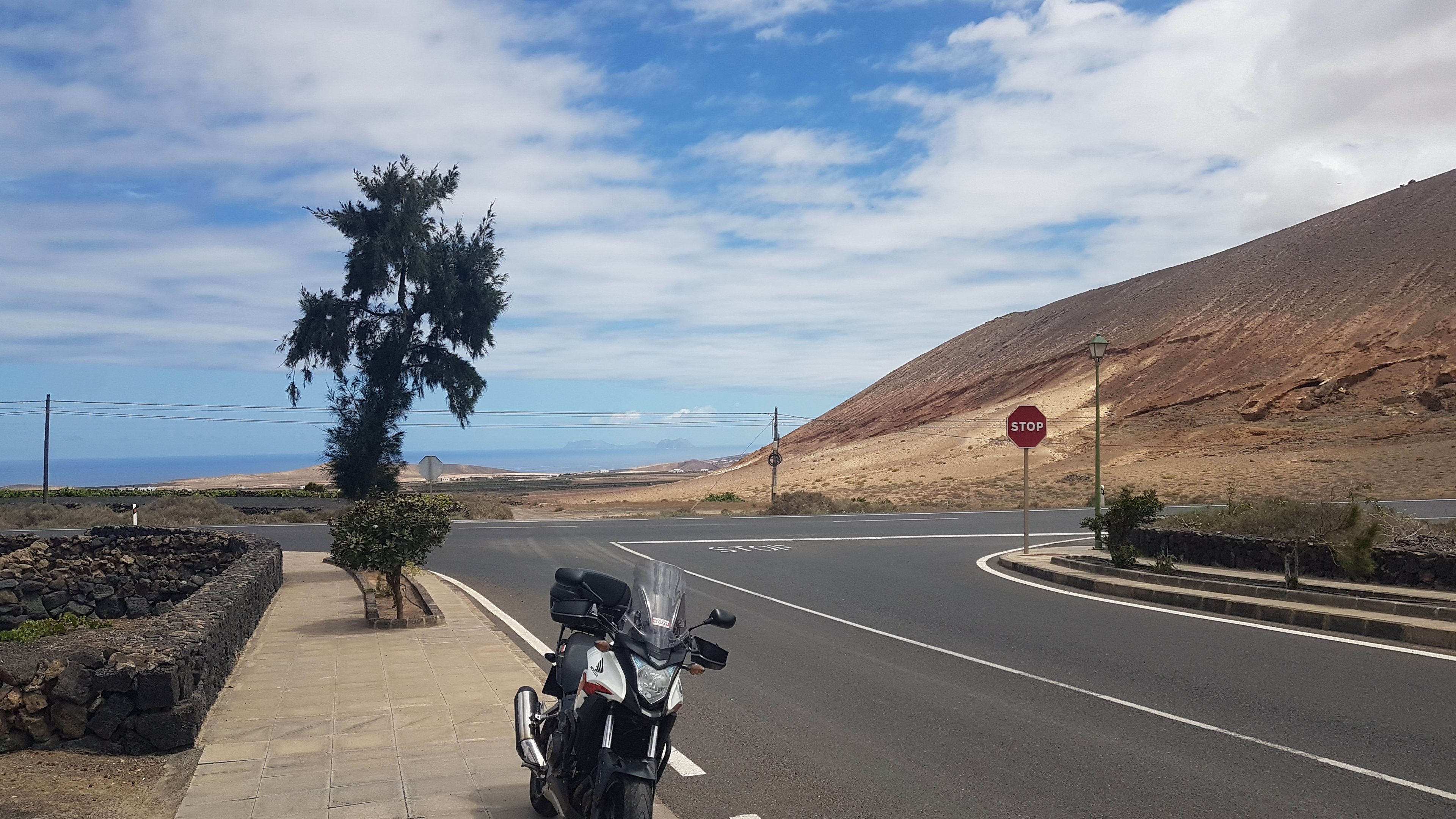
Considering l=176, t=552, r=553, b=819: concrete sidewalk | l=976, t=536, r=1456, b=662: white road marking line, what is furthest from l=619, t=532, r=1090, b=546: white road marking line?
l=176, t=552, r=553, b=819: concrete sidewalk

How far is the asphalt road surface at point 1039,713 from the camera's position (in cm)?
598

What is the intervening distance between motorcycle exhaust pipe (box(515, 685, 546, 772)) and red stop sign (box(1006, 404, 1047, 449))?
16907mm

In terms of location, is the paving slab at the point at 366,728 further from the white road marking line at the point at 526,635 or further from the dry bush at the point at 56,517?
the dry bush at the point at 56,517

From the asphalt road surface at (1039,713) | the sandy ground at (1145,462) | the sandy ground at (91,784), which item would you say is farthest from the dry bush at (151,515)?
the sandy ground at (91,784)

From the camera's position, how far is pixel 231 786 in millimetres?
6012

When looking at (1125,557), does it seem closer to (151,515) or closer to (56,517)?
(151,515)

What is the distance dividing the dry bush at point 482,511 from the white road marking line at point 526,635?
1900 centimetres

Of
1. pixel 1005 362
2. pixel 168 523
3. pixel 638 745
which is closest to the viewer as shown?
pixel 638 745

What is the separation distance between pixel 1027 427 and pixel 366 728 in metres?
16.7

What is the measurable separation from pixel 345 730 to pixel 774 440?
41494mm

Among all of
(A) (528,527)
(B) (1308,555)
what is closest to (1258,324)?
(A) (528,527)

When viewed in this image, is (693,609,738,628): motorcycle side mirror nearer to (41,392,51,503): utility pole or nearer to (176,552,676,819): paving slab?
(176,552,676,819): paving slab

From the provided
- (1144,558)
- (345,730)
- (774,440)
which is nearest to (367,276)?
(774,440)

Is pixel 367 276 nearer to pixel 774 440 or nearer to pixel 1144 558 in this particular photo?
pixel 774 440
